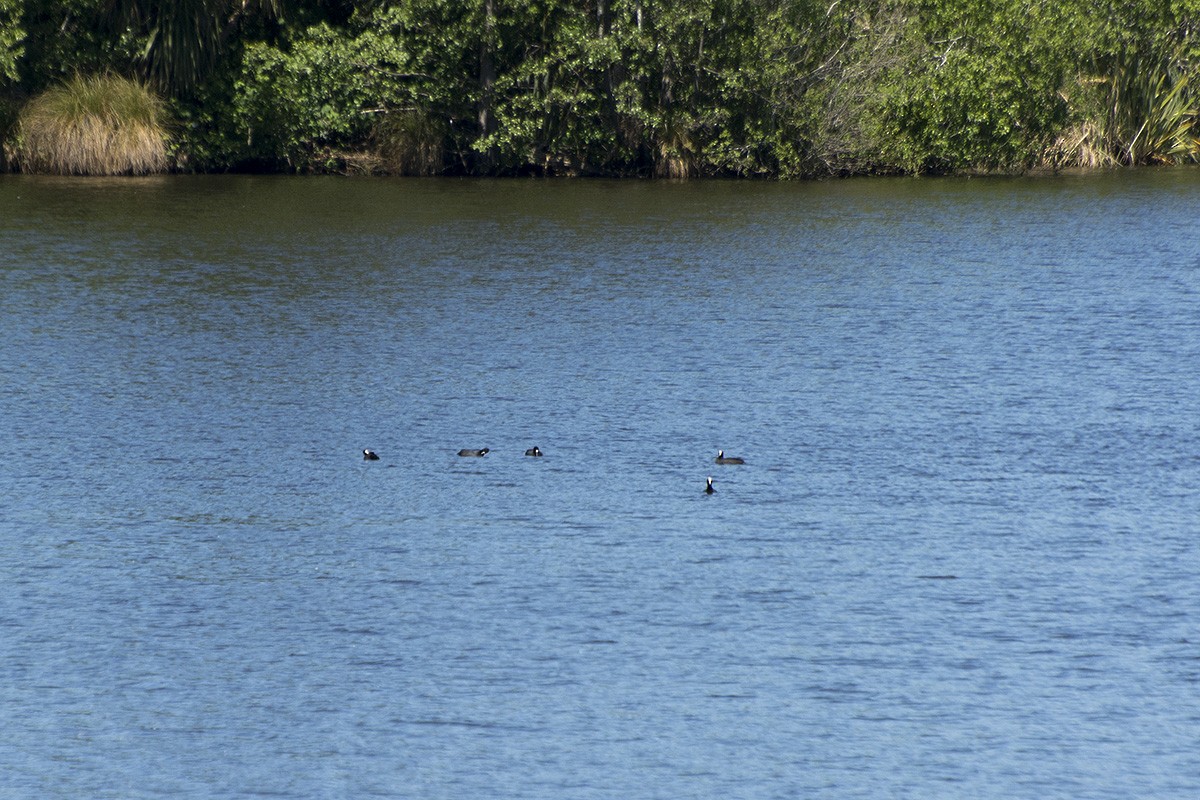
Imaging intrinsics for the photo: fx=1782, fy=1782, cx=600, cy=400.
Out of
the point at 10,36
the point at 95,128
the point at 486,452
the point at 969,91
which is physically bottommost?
the point at 486,452

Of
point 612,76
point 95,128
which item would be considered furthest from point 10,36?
point 612,76

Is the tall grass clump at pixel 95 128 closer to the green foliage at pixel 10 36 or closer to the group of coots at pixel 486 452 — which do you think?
the green foliage at pixel 10 36

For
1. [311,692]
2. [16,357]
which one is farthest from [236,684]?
[16,357]

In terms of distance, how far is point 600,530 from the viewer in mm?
12922

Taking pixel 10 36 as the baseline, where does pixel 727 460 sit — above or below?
below

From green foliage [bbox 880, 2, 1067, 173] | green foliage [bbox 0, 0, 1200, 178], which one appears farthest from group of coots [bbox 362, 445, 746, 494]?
green foliage [bbox 880, 2, 1067, 173]

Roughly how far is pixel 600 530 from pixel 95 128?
92.6 ft

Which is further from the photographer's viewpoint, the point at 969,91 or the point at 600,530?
the point at 969,91

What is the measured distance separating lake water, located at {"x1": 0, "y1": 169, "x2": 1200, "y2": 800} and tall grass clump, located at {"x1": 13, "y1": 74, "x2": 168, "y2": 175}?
1299cm

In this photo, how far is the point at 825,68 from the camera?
123 ft

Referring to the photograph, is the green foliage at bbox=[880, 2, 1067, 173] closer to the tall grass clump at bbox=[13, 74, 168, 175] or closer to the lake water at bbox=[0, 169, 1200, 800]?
the lake water at bbox=[0, 169, 1200, 800]

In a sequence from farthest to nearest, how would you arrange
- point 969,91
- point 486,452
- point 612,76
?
point 612,76 < point 969,91 < point 486,452

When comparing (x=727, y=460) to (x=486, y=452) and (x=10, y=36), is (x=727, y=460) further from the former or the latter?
(x=10, y=36)

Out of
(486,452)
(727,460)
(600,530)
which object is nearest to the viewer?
(600,530)
